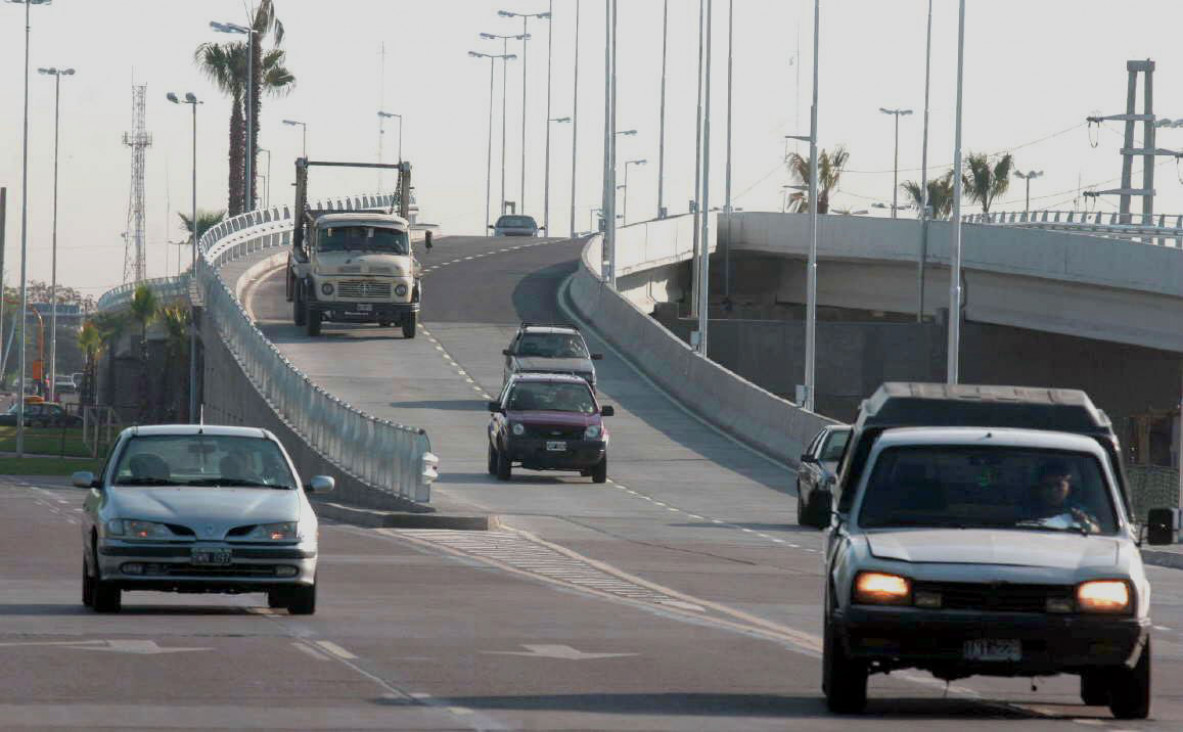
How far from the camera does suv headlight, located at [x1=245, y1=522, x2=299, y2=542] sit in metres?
18.1

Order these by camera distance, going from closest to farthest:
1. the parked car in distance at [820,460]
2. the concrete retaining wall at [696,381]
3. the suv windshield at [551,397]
→ the parked car in distance at [820,460] < the suv windshield at [551,397] < the concrete retaining wall at [696,381]

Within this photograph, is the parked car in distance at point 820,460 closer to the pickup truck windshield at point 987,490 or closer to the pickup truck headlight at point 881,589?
the pickup truck windshield at point 987,490

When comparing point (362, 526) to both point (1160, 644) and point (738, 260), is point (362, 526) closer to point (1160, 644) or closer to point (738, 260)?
point (1160, 644)

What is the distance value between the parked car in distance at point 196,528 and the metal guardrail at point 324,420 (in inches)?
589

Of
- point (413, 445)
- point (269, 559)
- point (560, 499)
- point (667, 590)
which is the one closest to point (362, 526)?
point (413, 445)

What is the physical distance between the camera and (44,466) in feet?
266

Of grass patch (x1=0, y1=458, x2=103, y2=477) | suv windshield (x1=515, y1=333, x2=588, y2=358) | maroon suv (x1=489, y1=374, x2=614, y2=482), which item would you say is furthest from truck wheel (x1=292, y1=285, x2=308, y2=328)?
maroon suv (x1=489, y1=374, x2=614, y2=482)

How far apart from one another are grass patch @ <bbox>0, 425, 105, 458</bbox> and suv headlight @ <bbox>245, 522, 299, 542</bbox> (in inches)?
2996

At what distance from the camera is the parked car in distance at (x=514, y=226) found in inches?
4695

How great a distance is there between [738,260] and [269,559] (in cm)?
7881

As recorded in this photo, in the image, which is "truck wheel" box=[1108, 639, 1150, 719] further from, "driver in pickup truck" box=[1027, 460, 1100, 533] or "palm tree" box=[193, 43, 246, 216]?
"palm tree" box=[193, 43, 246, 216]

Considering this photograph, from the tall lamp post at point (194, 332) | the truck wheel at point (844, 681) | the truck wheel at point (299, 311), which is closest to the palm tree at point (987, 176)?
the tall lamp post at point (194, 332)

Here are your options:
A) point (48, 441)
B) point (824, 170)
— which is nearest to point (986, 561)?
point (48, 441)

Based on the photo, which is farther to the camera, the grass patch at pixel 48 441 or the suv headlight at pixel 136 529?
the grass patch at pixel 48 441
